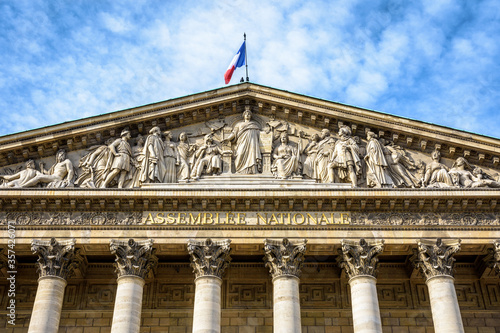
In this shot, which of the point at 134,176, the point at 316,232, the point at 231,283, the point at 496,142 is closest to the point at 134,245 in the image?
the point at 134,176

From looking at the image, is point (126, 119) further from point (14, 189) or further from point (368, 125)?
point (368, 125)

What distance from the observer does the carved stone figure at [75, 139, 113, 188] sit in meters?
21.8

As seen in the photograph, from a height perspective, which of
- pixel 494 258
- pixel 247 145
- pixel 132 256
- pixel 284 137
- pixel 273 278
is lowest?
pixel 273 278

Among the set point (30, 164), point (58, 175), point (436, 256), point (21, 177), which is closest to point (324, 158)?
point (436, 256)

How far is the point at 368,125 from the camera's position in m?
23.1

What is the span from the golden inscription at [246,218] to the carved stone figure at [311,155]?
5.57 ft

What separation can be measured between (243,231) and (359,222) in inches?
146

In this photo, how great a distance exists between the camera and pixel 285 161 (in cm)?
2219

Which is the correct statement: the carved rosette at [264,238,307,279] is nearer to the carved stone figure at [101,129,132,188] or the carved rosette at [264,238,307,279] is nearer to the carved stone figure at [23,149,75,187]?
the carved stone figure at [101,129,132,188]

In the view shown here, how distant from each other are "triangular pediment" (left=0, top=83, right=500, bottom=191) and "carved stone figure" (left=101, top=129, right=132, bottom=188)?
21cm

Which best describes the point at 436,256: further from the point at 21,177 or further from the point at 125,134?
the point at 21,177

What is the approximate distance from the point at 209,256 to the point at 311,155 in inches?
206

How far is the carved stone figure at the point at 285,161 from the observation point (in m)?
22.0

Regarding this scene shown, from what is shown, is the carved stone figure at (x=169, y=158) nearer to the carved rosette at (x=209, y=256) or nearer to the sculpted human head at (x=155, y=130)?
the sculpted human head at (x=155, y=130)
